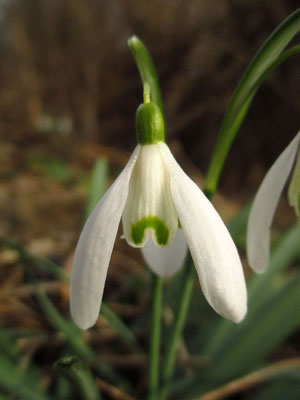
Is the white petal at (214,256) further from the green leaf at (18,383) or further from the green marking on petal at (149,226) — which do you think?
the green leaf at (18,383)

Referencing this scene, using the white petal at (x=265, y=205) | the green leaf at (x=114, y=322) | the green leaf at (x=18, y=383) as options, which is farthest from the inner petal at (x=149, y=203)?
the green leaf at (x=18, y=383)

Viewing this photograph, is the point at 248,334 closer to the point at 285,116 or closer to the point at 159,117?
the point at 159,117

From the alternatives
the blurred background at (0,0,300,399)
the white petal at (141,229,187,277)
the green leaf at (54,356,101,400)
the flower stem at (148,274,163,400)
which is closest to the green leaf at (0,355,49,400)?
the green leaf at (54,356,101,400)

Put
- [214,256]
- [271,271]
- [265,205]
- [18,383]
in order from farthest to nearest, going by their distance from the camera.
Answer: [271,271], [18,383], [265,205], [214,256]

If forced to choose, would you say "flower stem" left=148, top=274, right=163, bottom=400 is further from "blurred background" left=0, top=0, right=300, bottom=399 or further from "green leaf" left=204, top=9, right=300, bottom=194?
"blurred background" left=0, top=0, right=300, bottom=399

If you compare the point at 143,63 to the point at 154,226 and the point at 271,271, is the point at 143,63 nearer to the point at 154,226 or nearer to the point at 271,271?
the point at 154,226

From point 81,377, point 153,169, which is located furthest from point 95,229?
point 81,377

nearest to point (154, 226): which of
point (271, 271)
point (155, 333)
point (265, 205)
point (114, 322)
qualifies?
point (265, 205)
